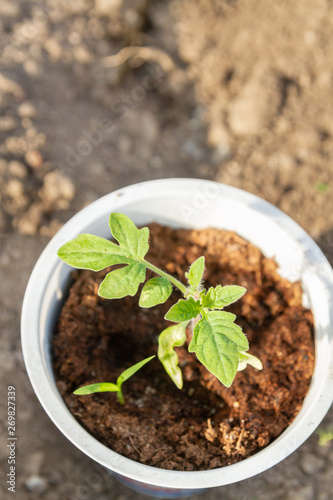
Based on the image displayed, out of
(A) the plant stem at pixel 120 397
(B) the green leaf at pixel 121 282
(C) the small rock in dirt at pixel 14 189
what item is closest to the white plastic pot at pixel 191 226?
(A) the plant stem at pixel 120 397

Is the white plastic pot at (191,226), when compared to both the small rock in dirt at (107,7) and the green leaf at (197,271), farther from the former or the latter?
the small rock in dirt at (107,7)

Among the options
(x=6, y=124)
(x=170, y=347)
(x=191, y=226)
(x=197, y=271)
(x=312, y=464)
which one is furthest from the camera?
(x=6, y=124)

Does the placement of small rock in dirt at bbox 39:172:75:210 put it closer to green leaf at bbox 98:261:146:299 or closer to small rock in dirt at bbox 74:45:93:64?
small rock in dirt at bbox 74:45:93:64

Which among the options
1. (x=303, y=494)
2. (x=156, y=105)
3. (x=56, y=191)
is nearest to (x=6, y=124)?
(x=56, y=191)

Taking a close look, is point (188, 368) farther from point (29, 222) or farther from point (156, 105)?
point (156, 105)

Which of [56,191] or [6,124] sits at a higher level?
[6,124]

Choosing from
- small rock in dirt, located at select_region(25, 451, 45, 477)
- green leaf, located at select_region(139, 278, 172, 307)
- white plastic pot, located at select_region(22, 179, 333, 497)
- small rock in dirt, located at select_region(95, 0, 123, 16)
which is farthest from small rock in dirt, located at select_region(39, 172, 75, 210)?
green leaf, located at select_region(139, 278, 172, 307)

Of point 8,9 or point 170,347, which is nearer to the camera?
point 170,347
